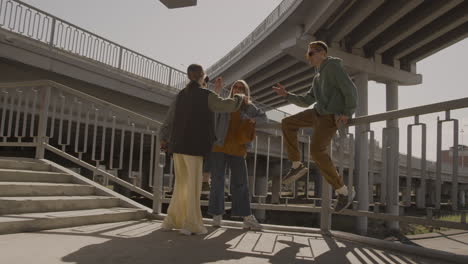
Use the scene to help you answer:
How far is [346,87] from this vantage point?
11.9ft

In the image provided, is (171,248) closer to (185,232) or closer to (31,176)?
(185,232)

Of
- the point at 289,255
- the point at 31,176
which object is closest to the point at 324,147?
the point at 289,255

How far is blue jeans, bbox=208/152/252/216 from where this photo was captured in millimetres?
4637

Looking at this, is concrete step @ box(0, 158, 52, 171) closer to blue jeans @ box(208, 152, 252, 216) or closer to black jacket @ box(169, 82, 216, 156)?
black jacket @ box(169, 82, 216, 156)

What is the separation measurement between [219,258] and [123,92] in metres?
14.1

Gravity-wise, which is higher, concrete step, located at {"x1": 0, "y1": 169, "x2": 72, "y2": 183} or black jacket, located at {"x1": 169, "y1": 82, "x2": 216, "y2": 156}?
black jacket, located at {"x1": 169, "y1": 82, "x2": 216, "y2": 156}

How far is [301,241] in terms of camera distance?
3938 millimetres

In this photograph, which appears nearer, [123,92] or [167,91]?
[123,92]

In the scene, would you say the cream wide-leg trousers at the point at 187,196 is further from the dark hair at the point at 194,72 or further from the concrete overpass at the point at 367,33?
the concrete overpass at the point at 367,33

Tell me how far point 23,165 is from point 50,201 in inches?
63.0

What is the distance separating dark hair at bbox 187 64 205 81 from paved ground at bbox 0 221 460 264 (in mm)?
1783

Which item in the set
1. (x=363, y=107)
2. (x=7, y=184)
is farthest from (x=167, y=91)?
(x=7, y=184)

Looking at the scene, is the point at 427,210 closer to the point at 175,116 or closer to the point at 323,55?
the point at 323,55

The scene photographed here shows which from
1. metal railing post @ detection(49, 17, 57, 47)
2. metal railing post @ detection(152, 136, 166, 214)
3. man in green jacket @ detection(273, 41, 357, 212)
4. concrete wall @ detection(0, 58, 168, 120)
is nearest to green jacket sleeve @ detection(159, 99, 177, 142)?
metal railing post @ detection(152, 136, 166, 214)
